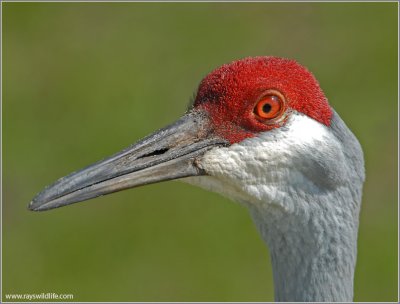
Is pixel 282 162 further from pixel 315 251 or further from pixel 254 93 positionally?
pixel 315 251

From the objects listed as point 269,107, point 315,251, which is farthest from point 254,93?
point 315,251

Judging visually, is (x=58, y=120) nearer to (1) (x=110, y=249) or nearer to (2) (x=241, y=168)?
(1) (x=110, y=249)

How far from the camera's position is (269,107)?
332 cm

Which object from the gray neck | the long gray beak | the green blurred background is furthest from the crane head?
the green blurred background

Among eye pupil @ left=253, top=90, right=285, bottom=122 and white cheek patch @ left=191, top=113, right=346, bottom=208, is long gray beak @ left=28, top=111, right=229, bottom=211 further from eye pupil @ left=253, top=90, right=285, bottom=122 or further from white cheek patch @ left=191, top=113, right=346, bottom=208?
eye pupil @ left=253, top=90, right=285, bottom=122

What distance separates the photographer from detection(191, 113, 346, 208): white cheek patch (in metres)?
3.30

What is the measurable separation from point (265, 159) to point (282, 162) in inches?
3.2

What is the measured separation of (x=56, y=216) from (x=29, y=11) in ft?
12.7

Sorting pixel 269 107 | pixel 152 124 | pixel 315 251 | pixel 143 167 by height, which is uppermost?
pixel 152 124

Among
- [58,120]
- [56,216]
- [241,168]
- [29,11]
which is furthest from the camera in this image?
[29,11]

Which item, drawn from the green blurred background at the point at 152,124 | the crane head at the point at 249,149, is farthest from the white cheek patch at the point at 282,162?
the green blurred background at the point at 152,124

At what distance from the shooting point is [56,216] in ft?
26.6

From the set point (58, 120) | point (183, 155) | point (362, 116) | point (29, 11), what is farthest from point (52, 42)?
point (183, 155)

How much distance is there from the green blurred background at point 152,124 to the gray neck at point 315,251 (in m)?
3.89
